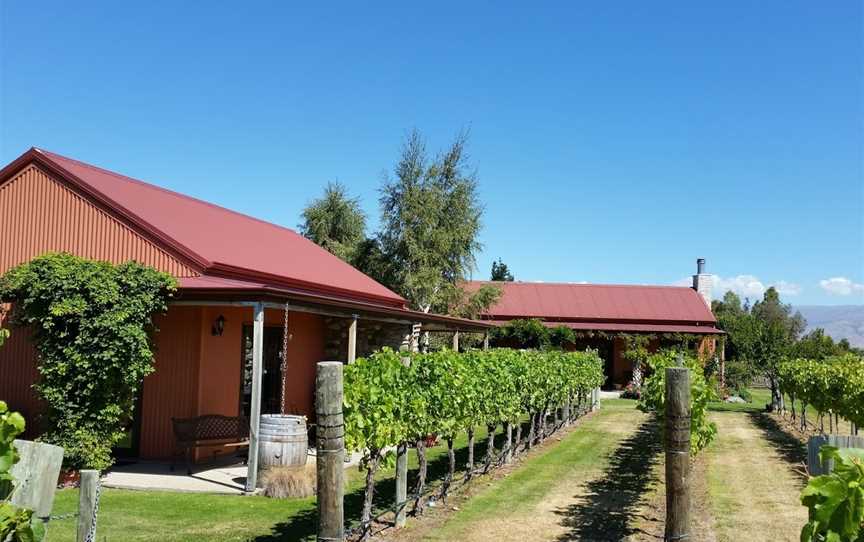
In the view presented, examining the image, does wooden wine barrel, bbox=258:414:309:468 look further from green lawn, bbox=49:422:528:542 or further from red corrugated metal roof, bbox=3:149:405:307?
red corrugated metal roof, bbox=3:149:405:307

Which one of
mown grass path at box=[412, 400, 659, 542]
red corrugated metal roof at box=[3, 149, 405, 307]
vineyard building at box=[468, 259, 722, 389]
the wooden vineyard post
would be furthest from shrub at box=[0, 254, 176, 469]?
vineyard building at box=[468, 259, 722, 389]

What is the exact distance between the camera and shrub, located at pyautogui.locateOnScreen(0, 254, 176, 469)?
10.1m

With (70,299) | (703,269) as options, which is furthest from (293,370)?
(703,269)

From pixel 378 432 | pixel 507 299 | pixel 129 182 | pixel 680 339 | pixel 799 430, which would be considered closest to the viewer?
pixel 378 432

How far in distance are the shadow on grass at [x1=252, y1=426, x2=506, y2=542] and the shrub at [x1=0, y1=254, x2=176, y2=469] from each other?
3.59 m

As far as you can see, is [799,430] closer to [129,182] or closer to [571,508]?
[571,508]

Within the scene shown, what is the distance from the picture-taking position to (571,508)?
912 cm

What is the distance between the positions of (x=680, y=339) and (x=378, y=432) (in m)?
26.7

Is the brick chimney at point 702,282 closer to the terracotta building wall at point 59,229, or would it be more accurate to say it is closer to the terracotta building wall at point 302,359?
the terracotta building wall at point 302,359

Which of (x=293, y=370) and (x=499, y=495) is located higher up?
(x=293, y=370)

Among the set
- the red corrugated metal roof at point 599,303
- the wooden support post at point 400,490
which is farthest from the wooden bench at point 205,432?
the red corrugated metal roof at point 599,303

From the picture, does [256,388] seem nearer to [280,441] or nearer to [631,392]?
[280,441]

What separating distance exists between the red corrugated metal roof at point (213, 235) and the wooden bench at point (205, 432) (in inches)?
96.0

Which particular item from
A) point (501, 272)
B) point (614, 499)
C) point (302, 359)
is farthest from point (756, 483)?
point (501, 272)
